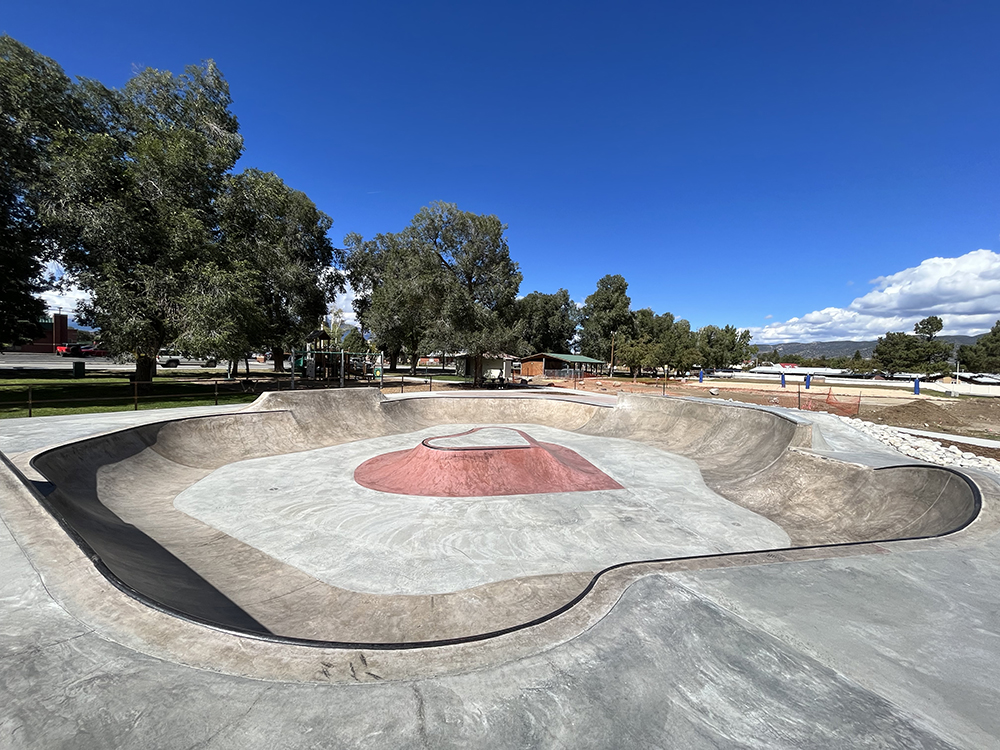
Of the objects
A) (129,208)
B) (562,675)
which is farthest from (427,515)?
(129,208)

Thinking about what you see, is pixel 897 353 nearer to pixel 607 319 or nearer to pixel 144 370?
pixel 607 319

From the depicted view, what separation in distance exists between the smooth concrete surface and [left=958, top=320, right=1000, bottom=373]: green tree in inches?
5099

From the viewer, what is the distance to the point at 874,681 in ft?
8.37

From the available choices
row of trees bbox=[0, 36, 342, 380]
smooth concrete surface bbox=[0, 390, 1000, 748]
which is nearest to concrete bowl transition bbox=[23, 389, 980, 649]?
smooth concrete surface bbox=[0, 390, 1000, 748]

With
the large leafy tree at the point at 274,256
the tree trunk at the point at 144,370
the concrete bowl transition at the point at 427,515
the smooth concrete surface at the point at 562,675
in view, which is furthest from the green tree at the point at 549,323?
the smooth concrete surface at the point at 562,675

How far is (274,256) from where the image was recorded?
2464 centimetres

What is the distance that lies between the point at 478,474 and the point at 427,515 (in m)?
2.21

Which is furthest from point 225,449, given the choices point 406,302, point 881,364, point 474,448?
point 881,364

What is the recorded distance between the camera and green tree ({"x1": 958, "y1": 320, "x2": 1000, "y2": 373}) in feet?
275

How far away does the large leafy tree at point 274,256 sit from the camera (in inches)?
835

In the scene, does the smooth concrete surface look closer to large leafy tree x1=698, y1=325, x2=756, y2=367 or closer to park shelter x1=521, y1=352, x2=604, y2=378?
park shelter x1=521, y1=352, x2=604, y2=378

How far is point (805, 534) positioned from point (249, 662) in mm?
9364

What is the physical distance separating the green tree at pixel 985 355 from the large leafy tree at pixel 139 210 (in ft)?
448

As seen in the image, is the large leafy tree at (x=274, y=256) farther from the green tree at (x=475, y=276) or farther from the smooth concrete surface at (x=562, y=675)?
the smooth concrete surface at (x=562, y=675)
